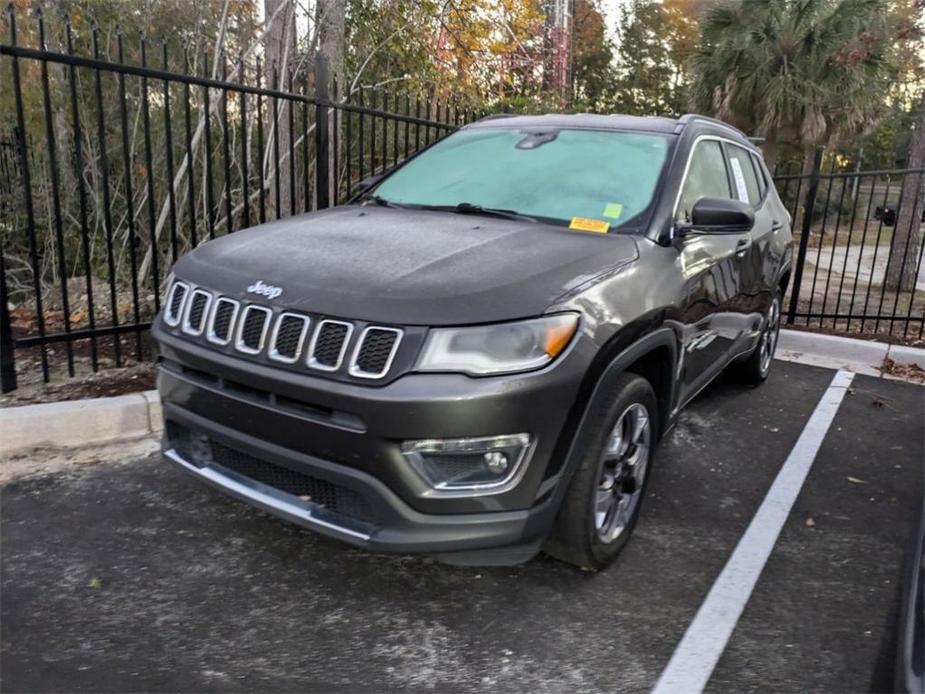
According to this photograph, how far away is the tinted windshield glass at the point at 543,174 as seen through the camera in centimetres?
333

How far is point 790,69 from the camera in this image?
18.9 meters

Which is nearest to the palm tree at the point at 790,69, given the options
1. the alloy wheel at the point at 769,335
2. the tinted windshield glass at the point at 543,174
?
the alloy wheel at the point at 769,335

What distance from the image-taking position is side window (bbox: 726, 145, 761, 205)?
4.45 meters

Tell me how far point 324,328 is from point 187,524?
1374 mm

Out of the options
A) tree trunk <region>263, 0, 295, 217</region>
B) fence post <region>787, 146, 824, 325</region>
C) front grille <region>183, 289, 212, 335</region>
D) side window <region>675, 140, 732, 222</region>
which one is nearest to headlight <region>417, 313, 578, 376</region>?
front grille <region>183, 289, 212, 335</region>

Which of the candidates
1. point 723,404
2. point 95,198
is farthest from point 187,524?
point 95,198

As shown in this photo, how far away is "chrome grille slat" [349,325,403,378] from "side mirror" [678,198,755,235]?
1523 mm

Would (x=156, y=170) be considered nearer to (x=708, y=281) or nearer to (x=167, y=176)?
(x=167, y=176)

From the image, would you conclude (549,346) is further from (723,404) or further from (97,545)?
(723,404)

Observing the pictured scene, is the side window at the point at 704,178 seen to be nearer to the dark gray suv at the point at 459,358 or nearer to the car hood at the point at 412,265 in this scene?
the dark gray suv at the point at 459,358

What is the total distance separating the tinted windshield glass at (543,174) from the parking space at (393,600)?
1.44 m

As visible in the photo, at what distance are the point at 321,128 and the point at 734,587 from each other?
159 inches

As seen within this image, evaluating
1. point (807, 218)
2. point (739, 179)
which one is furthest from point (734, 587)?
point (807, 218)

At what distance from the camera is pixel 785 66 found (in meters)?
18.8
